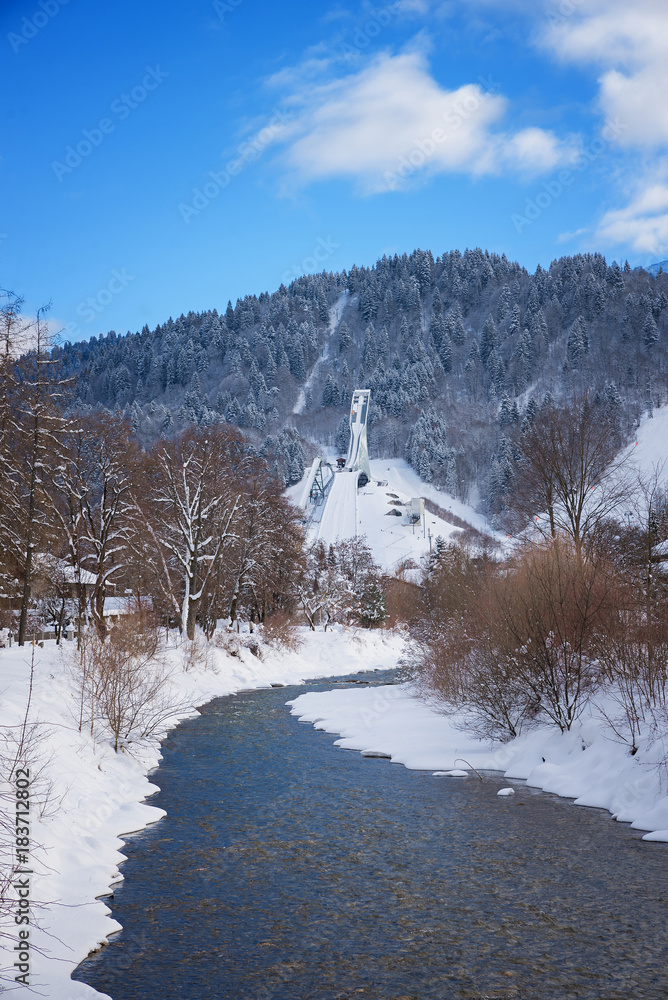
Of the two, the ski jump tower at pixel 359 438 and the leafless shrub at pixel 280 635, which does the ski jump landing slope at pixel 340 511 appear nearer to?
the ski jump tower at pixel 359 438

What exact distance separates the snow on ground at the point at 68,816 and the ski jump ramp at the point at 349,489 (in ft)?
251

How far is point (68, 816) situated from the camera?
33.6ft

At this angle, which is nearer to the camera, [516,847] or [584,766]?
[516,847]

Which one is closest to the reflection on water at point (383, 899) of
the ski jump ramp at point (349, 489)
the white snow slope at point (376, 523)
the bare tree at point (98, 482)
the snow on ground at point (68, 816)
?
the snow on ground at point (68, 816)

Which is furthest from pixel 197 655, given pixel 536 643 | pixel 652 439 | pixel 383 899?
pixel 652 439

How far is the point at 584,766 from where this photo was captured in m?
13.9

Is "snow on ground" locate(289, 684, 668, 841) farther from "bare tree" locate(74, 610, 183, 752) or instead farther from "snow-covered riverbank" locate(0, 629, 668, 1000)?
"bare tree" locate(74, 610, 183, 752)

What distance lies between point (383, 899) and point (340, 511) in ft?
382

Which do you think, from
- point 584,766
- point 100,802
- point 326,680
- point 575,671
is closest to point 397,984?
point 100,802

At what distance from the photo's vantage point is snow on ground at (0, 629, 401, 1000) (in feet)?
23.2

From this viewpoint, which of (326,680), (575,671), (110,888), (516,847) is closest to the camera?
(110,888)

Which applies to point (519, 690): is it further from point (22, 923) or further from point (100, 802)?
point (22, 923)

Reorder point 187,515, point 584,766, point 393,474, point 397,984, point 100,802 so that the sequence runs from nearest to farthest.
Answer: point 397,984 → point 100,802 → point 584,766 → point 187,515 → point 393,474

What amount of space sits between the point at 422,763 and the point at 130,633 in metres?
9.38
